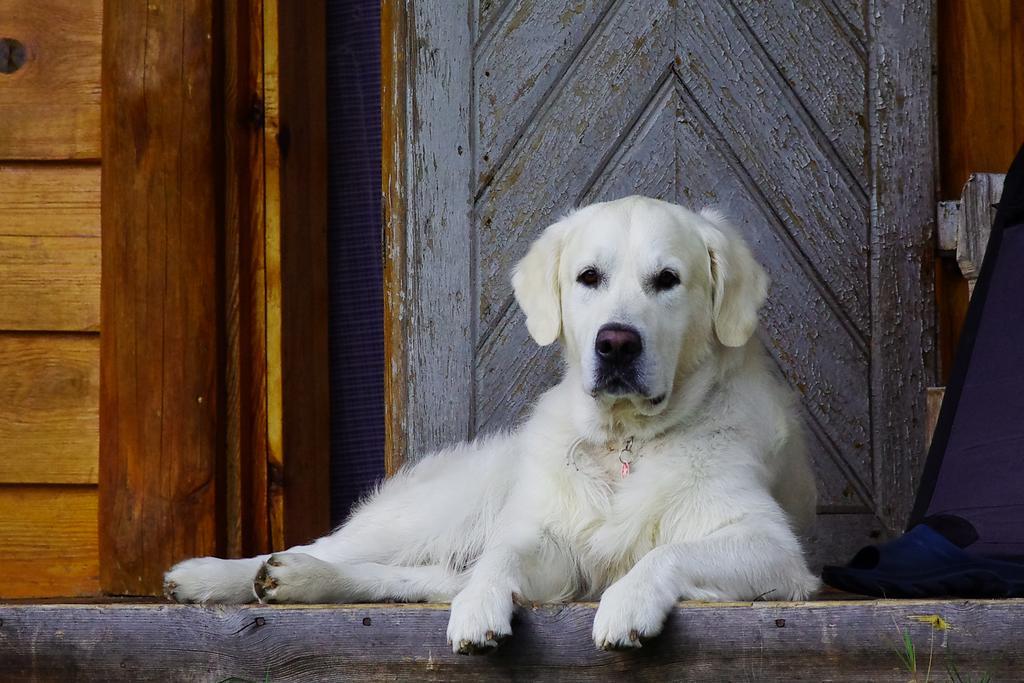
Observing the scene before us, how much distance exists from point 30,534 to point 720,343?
2196mm

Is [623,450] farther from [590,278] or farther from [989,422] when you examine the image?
[989,422]

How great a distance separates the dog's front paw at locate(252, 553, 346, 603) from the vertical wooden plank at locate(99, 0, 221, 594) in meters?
0.89

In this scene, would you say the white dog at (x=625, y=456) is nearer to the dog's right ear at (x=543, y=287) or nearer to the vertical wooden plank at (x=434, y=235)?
the dog's right ear at (x=543, y=287)

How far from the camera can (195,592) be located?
8.98 ft

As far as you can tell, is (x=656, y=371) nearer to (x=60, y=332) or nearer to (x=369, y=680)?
(x=369, y=680)

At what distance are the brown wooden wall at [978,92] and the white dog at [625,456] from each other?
43.3 inches

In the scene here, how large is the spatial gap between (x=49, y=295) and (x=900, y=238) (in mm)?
2667

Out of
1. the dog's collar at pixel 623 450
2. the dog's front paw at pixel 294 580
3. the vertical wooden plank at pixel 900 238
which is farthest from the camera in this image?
the vertical wooden plank at pixel 900 238

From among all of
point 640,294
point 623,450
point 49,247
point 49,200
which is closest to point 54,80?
point 49,200

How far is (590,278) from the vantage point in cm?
294

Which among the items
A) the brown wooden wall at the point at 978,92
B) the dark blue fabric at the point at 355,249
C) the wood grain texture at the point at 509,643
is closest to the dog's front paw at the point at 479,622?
the wood grain texture at the point at 509,643

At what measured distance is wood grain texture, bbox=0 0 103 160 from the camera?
12.0ft

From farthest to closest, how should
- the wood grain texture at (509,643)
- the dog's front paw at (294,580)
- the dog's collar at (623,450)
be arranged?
1. the dog's collar at (623,450)
2. the dog's front paw at (294,580)
3. the wood grain texture at (509,643)

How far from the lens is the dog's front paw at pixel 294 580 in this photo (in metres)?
2.58
